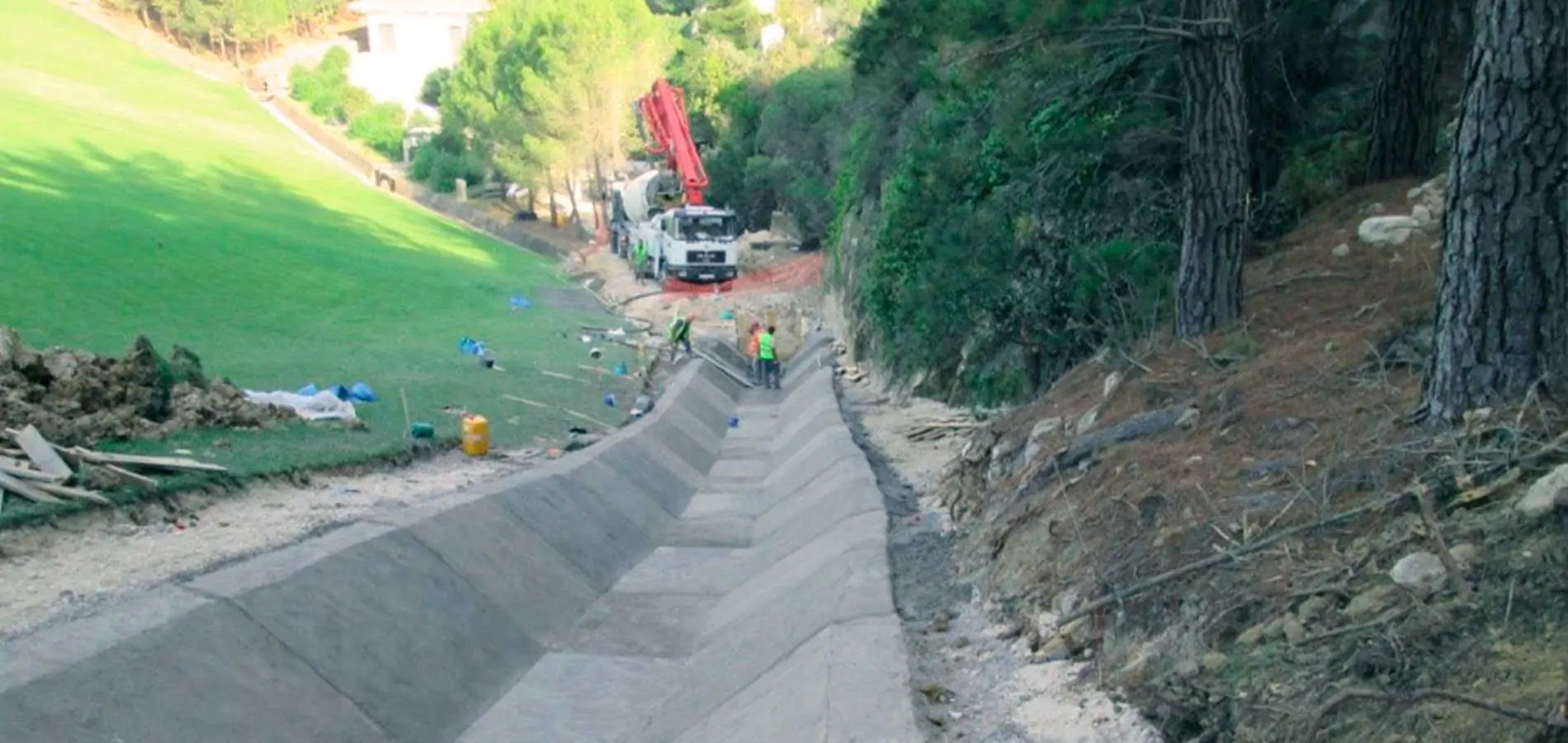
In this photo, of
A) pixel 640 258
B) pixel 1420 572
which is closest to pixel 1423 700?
pixel 1420 572

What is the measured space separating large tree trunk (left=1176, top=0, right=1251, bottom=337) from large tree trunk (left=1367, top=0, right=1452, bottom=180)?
348 cm

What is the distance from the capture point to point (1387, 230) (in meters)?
13.8

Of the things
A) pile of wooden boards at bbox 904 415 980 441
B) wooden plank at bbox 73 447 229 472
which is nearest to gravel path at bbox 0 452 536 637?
wooden plank at bbox 73 447 229 472

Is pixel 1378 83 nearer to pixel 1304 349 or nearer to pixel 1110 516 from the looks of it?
pixel 1304 349

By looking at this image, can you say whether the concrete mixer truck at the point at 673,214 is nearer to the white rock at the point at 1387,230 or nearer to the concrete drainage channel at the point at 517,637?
the concrete drainage channel at the point at 517,637

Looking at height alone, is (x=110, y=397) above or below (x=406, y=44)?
below

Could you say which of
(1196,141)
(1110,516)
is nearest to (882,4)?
(1196,141)

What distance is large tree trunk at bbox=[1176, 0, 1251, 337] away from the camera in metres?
12.4

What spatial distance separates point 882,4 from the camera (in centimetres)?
2441

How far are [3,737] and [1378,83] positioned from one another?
47.5ft

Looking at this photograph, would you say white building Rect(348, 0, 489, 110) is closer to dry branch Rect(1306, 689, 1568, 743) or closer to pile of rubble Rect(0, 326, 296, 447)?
pile of rubble Rect(0, 326, 296, 447)

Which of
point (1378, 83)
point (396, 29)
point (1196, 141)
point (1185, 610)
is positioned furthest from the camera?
point (396, 29)

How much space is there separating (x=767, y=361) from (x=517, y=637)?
21.2 m

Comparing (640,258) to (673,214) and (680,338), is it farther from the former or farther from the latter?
(680,338)
